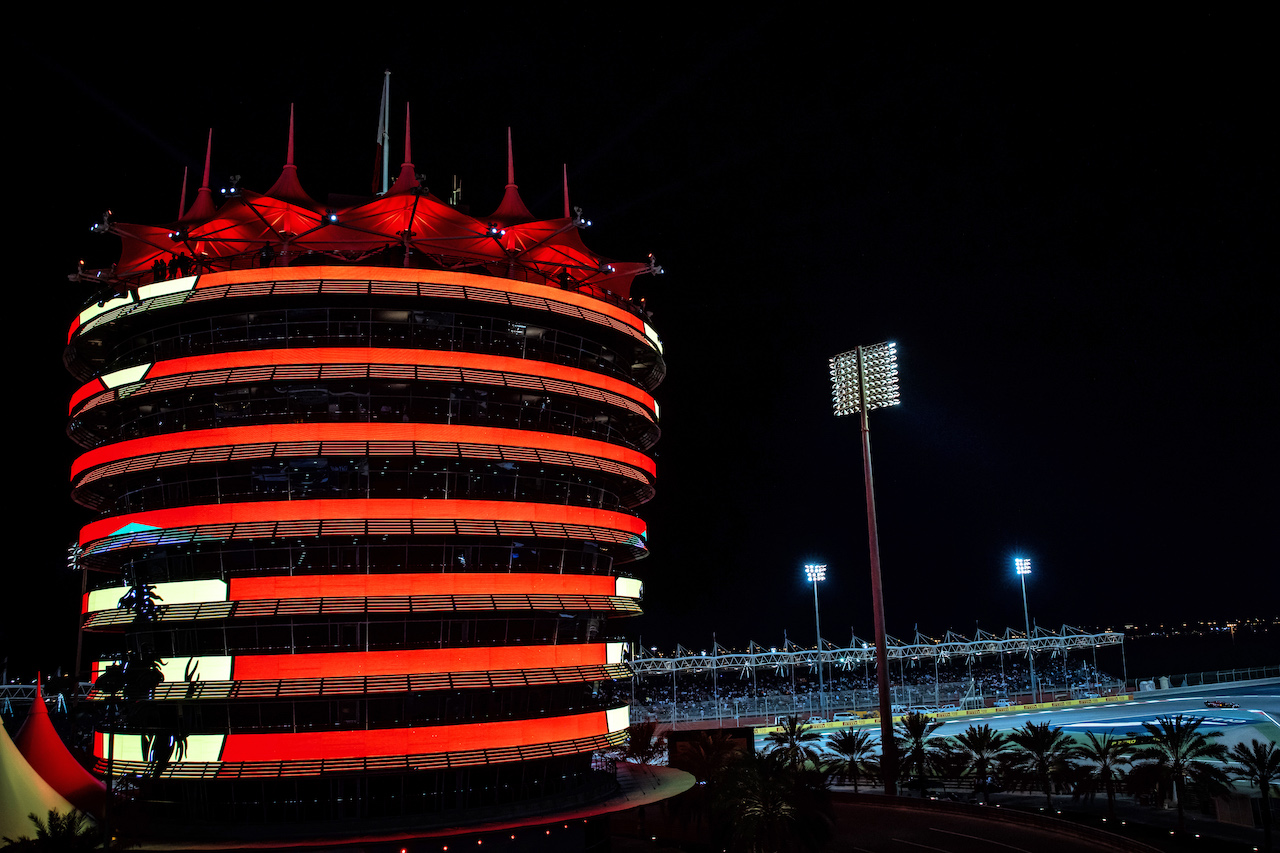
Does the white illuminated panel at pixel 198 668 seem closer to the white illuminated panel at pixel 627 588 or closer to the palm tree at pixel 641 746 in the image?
the white illuminated panel at pixel 627 588

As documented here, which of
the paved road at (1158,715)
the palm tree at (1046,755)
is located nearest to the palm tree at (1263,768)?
the palm tree at (1046,755)

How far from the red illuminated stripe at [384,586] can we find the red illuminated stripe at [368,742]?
5.91 meters

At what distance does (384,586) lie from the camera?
147ft

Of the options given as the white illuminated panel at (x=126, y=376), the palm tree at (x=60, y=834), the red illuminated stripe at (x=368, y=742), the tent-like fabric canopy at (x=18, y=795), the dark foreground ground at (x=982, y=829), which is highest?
the white illuminated panel at (x=126, y=376)

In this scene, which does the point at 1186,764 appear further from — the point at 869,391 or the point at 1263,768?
the point at 869,391

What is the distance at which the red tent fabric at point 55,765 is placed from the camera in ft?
164

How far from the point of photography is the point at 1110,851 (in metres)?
43.7

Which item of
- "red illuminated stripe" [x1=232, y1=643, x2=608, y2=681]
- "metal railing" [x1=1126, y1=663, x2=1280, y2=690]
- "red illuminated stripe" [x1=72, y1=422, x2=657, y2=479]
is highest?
"red illuminated stripe" [x1=72, y1=422, x2=657, y2=479]

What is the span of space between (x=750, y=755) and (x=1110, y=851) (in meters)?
16.0

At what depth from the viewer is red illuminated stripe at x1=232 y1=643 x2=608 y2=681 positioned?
4362cm

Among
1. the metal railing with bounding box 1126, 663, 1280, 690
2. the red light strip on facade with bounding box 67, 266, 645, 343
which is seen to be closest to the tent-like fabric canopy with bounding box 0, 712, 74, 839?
the red light strip on facade with bounding box 67, 266, 645, 343

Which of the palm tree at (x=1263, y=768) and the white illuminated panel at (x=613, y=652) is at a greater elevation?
the white illuminated panel at (x=613, y=652)

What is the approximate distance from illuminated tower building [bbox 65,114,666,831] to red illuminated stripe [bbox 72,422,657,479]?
0.39ft

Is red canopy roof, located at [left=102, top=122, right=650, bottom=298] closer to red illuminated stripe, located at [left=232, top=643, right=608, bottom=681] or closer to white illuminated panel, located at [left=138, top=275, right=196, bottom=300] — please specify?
white illuminated panel, located at [left=138, top=275, right=196, bottom=300]
